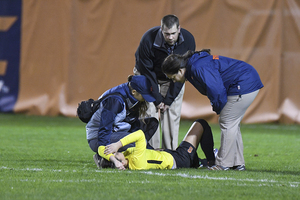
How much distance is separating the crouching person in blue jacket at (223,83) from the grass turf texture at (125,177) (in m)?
0.28

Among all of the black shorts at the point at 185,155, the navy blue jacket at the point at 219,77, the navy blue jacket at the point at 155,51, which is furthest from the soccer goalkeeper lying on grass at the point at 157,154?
the navy blue jacket at the point at 155,51

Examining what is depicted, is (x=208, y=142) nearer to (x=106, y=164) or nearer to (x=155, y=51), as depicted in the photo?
(x=106, y=164)

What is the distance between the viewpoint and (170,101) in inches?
220

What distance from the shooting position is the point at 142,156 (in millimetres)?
4383

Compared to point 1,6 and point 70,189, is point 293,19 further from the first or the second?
point 70,189

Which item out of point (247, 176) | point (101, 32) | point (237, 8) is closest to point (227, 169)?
point (247, 176)

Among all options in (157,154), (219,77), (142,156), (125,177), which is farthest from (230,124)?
(125,177)

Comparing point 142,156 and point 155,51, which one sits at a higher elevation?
point 155,51

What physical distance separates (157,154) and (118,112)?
559 millimetres

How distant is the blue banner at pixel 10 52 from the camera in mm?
11805

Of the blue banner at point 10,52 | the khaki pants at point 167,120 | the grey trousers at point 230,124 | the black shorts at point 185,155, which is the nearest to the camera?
the grey trousers at point 230,124

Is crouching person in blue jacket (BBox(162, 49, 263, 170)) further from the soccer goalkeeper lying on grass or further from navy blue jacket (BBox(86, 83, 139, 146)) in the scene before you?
navy blue jacket (BBox(86, 83, 139, 146))

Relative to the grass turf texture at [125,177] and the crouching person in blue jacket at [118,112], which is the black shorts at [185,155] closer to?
the grass turf texture at [125,177]

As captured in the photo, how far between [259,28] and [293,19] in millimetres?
764
